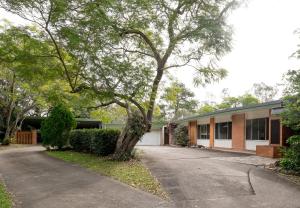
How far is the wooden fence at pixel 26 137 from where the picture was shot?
31747 mm

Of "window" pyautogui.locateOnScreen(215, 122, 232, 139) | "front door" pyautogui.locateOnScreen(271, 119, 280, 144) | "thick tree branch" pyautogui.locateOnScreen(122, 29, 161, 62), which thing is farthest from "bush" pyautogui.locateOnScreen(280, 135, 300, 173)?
"window" pyautogui.locateOnScreen(215, 122, 232, 139)

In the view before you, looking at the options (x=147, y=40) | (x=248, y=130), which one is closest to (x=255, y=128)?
(x=248, y=130)

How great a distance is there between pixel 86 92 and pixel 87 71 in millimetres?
1331

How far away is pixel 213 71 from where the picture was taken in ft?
46.5

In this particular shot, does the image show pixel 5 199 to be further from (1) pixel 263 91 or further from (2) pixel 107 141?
(1) pixel 263 91

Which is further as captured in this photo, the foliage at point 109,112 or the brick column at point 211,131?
the brick column at point 211,131

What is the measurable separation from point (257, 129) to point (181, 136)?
473 inches

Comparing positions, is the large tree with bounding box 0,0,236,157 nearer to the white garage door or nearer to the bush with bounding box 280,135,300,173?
the bush with bounding box 280,135,300,173

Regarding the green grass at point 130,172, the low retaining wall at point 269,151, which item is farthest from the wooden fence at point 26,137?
the low retaining wall at point 269,151

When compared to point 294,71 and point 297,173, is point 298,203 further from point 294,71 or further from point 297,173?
point 294,71

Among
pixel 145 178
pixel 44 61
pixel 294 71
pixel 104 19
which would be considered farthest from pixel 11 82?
pixel 294 71

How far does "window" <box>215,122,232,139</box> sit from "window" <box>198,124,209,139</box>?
1.99 meters

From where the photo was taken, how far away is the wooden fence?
31.7 meters

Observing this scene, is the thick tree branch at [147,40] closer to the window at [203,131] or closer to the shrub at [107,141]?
the shrub at [107,141]
